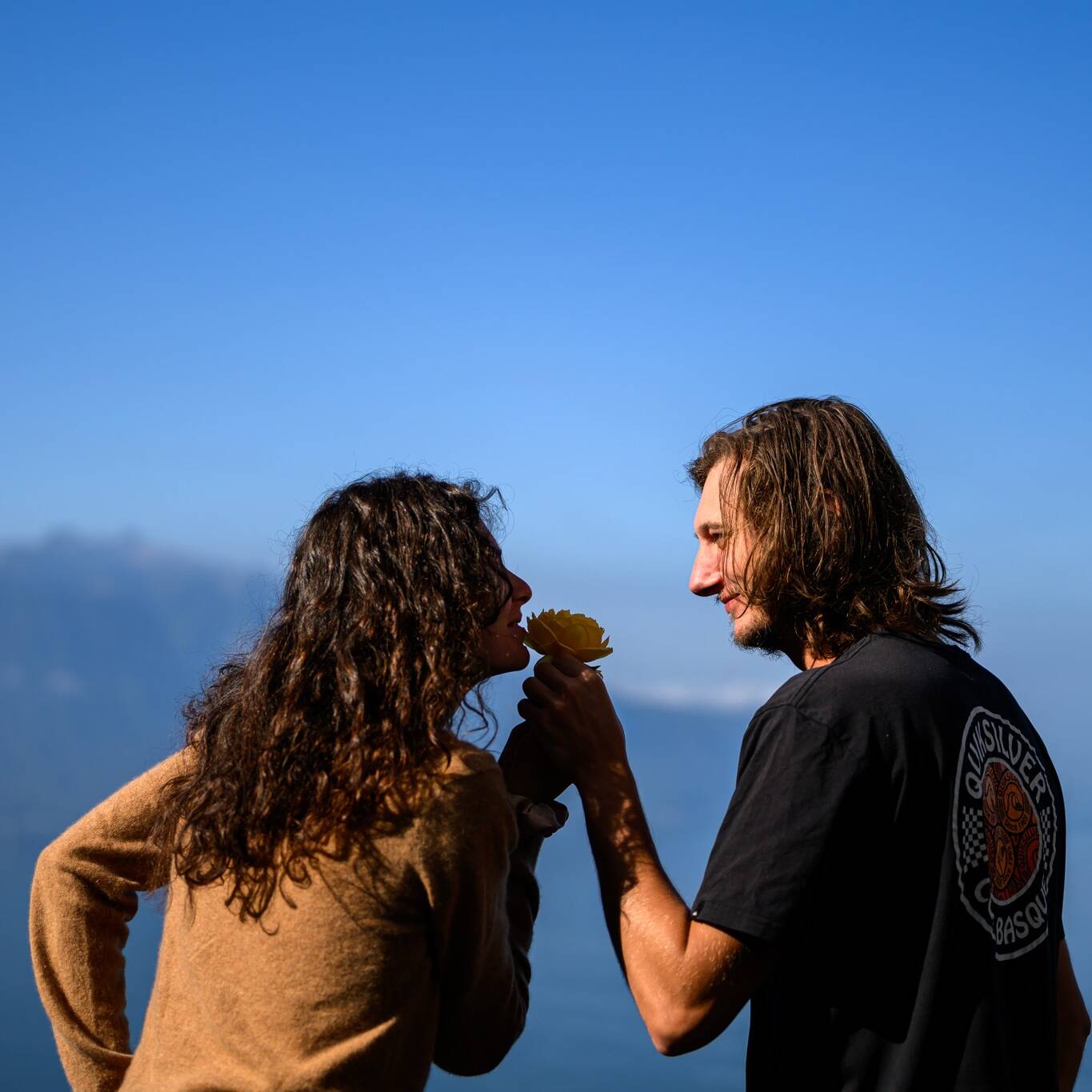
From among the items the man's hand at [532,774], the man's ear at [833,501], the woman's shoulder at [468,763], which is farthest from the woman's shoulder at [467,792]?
the man's ear at [833,501]

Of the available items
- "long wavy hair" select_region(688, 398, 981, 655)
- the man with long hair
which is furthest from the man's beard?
the man with long hair

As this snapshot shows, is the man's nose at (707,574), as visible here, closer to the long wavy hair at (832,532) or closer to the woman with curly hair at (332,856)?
the long wavy hair at (832,532)

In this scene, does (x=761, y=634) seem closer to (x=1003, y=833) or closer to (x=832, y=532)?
(x=832, y=532)

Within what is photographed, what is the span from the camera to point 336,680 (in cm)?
240

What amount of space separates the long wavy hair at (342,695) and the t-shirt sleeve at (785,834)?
62 centimetres

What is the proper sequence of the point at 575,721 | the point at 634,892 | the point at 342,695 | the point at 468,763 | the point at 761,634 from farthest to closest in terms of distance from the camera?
1. the point at 761,634
2. the point at 575,721
3. the point at 634,892
4. the point at 342,695
5. the point at 468,763

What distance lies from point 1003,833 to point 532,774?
1103 millimetres

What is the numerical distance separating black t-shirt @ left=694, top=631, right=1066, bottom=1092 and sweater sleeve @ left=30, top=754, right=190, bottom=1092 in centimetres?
130

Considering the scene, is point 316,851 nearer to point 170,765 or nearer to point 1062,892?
point 170,765

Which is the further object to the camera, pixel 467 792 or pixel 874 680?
pixel 874 680

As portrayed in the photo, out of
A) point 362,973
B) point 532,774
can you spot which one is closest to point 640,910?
point 532,774

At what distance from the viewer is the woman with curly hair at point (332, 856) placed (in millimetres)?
2137

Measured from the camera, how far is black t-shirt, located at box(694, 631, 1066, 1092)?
2408mm

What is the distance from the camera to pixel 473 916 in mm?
2189
